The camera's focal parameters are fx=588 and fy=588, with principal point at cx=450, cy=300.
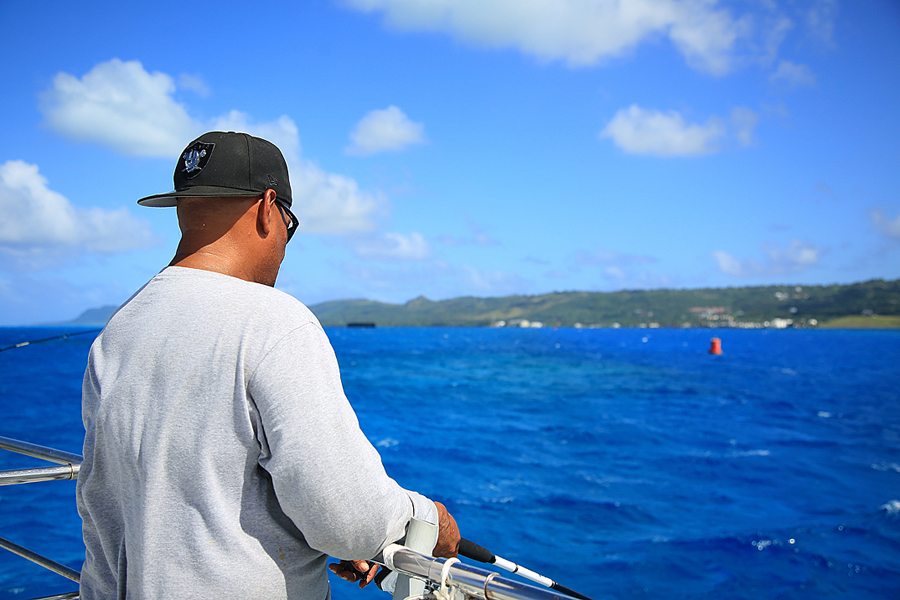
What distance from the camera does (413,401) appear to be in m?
28.3

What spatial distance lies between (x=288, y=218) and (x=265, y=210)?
13cm

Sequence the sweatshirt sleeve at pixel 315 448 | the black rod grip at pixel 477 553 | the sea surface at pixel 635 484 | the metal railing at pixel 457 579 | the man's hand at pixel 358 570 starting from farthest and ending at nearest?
the sea surface at pixel 635 484
the black rod grip at pixel 477 553
the man's hand at pixel 358 570
the metal railing at pixel 457 579
the sweatshirt sleeve at pixel 315 448

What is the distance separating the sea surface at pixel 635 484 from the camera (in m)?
8.82

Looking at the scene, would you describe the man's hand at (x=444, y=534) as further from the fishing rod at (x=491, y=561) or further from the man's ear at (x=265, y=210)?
the man's ear at (x=265, y=210)

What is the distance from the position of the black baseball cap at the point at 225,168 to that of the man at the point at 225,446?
0.20m

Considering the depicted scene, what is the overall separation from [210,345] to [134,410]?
0.78 ft

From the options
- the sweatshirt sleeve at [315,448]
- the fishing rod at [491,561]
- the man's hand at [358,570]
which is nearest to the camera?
the sweatshirt sleeve at [315,448]

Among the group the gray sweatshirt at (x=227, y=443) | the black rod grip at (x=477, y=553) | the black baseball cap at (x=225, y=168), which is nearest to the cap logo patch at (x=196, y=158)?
the black baseball cap at (x=225, y=168)

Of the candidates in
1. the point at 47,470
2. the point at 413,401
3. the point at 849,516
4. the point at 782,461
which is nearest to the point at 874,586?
the point at 849,516

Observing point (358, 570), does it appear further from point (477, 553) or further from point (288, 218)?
point (288, 218)

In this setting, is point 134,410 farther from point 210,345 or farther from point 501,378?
point 501,378

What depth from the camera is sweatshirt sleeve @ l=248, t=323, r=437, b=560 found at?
46.6 inches

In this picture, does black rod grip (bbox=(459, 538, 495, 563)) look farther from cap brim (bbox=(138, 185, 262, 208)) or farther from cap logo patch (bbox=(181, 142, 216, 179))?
cap logo patch (bbox=(181, 142, 216, 179))

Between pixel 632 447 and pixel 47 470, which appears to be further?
pixel 632 447
